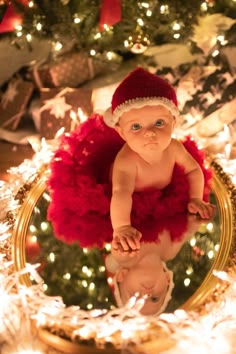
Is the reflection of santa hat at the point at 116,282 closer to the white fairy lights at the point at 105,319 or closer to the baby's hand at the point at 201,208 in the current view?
the white fairy lights at the point at 105,319

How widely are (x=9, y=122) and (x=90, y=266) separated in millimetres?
674

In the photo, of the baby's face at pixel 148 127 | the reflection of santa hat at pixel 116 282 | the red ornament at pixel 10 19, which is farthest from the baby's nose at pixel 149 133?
the red ornament at pixel 10 19

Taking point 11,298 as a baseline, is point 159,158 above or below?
above

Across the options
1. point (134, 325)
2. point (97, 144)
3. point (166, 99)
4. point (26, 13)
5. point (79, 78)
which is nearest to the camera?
point (134, 325)

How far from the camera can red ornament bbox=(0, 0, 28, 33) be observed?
4.88ft

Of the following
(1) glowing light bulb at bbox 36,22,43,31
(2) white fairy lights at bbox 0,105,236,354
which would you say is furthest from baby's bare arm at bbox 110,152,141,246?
(1) glowing light bulb at bbox 36,22,43,31

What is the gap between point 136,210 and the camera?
1.10 m

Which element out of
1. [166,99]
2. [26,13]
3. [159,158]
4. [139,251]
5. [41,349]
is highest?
[26,13]

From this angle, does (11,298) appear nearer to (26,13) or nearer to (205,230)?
(205,230)

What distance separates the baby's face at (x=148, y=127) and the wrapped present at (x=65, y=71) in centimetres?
68

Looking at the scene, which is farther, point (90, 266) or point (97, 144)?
point (97, 144)

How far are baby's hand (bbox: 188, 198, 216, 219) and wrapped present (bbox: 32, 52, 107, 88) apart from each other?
713mm

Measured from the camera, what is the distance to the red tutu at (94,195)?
3.60ft

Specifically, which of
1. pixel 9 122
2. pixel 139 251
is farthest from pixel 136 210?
pixel 9 122
